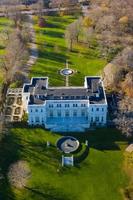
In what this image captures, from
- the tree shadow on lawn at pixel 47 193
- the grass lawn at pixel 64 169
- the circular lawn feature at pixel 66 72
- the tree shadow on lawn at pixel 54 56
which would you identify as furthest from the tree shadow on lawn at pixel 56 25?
the tree shadow on lawn at pixel 47 193

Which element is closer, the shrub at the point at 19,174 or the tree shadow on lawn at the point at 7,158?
the tree shadow on lawn at the point at 7,158

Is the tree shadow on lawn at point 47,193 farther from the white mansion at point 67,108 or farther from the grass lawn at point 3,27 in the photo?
the grass lawn at point 3,27

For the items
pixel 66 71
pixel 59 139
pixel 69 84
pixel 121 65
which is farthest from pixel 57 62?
pixel 59 139

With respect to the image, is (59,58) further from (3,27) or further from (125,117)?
(125,117)

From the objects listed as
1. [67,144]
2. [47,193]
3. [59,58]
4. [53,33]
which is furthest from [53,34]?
[47,193]

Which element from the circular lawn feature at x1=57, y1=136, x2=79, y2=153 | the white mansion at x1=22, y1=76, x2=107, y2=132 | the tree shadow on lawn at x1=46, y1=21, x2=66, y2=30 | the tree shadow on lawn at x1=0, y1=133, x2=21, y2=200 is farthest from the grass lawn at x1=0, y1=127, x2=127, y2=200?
the tree shadow on lawn at x1=46, y1=21, x2=66, y2=30

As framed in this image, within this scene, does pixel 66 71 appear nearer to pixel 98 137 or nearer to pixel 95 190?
pixel 98 137

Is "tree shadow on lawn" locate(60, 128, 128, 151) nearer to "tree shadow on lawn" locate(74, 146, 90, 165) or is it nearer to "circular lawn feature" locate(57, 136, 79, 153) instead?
"circular lawn feature" locate(57, 136, 79, 153)
